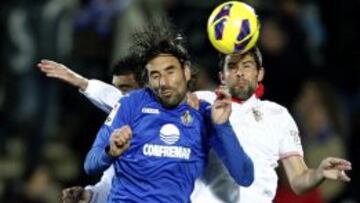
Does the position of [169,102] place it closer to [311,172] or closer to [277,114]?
[277,114]

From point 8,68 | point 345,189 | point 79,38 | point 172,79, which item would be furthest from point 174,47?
point 8,68

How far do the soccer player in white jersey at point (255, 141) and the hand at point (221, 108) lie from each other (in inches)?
18.2

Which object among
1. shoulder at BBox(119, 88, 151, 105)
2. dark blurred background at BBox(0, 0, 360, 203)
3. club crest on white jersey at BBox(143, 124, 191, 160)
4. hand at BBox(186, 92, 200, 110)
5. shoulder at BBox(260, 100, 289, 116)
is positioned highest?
shoulder at BBox(119, 88, 151, 105)

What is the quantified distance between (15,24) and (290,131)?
7.11m

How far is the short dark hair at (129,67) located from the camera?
9.35 metres

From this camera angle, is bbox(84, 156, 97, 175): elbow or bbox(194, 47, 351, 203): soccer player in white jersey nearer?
bbox(84, 156, 97, 175): elbow

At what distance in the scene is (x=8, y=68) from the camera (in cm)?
1634

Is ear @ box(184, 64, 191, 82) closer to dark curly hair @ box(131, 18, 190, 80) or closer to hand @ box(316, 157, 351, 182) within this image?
dark curly hair @ box(131, 18, 190, 80)

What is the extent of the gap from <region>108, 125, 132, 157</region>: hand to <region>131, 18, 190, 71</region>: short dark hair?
2.46 feet

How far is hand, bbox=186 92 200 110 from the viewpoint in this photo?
9.06m

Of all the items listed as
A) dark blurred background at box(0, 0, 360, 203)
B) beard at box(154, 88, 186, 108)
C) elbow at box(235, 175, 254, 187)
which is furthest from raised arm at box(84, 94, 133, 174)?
dark blurred background at box(0, 0, 360, 203)

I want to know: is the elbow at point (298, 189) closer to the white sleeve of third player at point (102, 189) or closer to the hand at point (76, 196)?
the white sleeve of third player at point (102, 189)

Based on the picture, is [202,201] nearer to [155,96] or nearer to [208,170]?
[208,170]

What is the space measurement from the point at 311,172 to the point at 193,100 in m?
0.90
